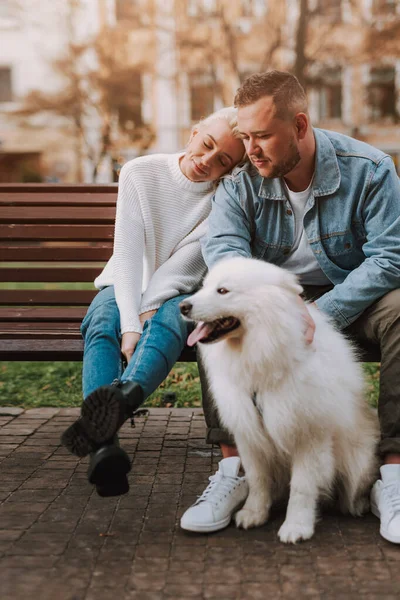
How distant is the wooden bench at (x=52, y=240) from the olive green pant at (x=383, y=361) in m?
1.22

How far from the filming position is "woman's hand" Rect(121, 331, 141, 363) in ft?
10.9

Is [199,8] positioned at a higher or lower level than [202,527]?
higher

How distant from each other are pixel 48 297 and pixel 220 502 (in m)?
1.91

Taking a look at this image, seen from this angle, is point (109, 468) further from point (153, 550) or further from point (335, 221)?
point (335, 221)

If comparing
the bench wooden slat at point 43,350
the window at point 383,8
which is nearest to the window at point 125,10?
the window at point 383,8

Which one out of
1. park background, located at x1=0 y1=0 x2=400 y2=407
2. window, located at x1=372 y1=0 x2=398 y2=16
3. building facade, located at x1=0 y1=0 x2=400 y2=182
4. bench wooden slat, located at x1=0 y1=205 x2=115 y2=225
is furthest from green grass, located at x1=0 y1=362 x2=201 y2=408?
window, located at x1=372 y1=0 x2=398 y2=16

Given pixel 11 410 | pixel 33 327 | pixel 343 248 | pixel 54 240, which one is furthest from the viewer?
pixel 11 410

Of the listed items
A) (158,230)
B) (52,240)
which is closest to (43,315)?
(52,240)

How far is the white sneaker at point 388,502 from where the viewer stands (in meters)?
2.90

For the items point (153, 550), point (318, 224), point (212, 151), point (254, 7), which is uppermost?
point (254, 7)

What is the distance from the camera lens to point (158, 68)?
95.0 feet

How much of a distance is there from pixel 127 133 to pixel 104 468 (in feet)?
91.8

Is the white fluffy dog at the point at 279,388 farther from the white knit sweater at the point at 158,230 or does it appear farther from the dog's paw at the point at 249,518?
the white knit sweater at the point at 158,230

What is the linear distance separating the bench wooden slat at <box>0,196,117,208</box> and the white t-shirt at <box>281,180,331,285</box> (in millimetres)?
1445
